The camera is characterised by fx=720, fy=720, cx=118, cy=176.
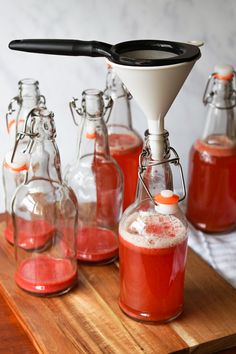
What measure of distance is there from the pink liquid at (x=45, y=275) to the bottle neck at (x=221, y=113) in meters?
0.37

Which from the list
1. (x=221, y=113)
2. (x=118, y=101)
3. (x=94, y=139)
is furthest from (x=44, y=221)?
(x=221, y=113)

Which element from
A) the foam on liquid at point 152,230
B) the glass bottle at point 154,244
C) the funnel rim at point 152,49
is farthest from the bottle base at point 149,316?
the funnel rim at point 152,49

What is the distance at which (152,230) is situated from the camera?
1003 mm

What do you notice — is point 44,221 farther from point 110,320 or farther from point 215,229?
point 215,229

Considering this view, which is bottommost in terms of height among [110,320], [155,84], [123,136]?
[110,320]

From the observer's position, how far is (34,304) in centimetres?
108

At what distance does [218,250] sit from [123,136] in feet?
0.88

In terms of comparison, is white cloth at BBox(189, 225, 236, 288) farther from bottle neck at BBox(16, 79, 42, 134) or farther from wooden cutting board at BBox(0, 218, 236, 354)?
bottle neck at BBox(16, 79, 42, 134)

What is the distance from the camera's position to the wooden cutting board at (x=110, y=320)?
39.1 inches

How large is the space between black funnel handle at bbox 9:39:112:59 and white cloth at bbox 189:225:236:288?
1.46 feet

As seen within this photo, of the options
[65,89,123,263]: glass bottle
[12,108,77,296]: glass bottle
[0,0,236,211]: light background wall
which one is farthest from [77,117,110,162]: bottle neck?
[0,0,236,211]: light background wall

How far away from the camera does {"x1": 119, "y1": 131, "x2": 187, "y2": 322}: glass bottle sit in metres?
1.00

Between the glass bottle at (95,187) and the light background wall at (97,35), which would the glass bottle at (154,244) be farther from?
the light background wall at (97,35)

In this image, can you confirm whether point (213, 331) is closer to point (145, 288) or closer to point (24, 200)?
point (145, 288)
